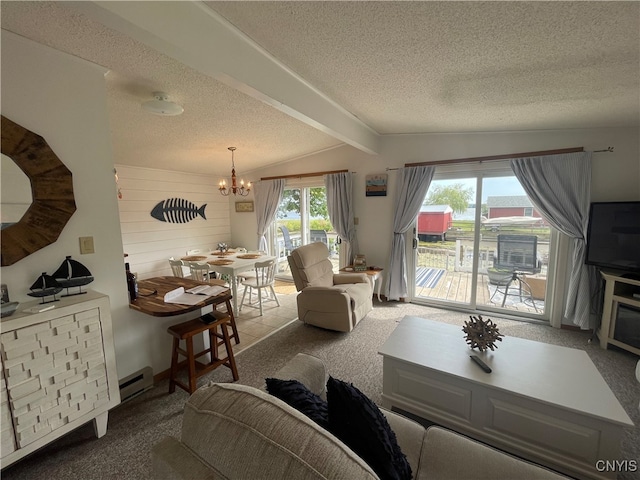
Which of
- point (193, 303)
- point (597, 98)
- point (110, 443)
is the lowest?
point (110, 443)

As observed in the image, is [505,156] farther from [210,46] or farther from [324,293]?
[210,46]

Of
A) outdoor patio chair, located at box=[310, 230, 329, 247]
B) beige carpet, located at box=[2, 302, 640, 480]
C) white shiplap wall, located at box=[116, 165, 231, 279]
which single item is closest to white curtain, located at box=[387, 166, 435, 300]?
beige carpet, located at box=[2, 302, 640, 480]

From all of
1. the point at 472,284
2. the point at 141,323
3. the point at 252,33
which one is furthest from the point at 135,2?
the point at 472,284

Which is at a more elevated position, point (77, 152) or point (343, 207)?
point (77, 152)

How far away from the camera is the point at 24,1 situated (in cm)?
119

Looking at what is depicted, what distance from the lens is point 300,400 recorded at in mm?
940

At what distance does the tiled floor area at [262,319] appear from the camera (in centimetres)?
297

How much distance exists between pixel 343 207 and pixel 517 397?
324 cm

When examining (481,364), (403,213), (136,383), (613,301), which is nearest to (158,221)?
(136,383)

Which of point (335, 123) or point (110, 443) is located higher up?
point (335, 123)

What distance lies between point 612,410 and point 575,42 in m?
1.97

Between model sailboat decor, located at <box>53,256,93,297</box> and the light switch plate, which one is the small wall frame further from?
model sailboat decor, located at <box>53,256,93,297</box>

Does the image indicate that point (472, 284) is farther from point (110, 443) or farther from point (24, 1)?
point (24, 1)

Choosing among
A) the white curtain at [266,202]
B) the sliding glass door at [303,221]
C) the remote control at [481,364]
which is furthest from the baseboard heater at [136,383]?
the white curtain at [266,202]
